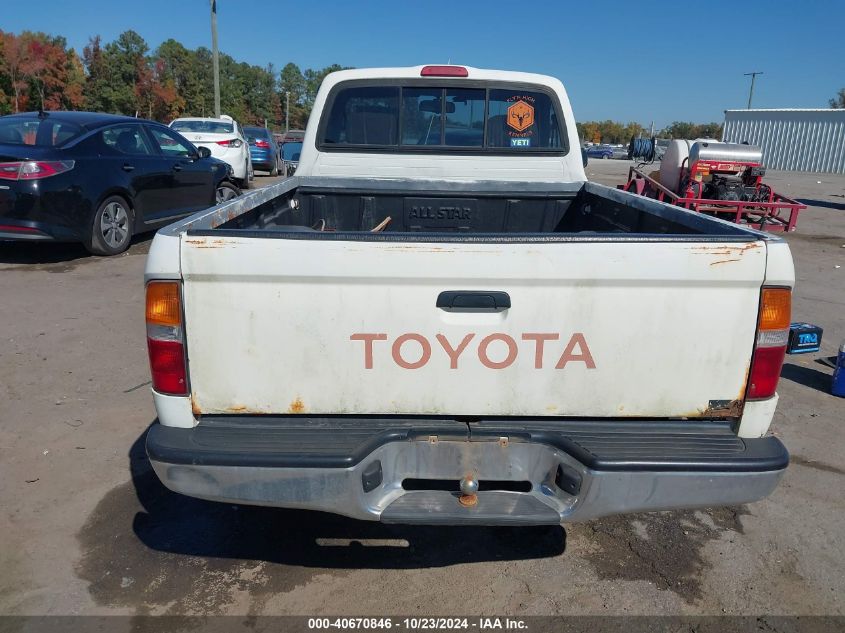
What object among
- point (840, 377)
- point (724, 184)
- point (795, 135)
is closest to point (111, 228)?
point (840, 377)

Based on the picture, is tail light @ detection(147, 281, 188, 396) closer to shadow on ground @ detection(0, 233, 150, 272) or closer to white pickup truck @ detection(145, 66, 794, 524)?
white pickup truck @ detection(145, 66, 794, 524)

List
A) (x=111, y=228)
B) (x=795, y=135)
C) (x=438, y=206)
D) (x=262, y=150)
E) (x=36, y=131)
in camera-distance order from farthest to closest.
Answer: (x=795, y=135) < (x=262, y=150) < (x=111, y=228) < (x=36, y=131) < (x=438, y=206)

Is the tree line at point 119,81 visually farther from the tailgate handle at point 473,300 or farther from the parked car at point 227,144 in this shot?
the tailgate handle at point 473,300

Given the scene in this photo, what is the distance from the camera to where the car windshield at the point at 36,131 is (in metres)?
7.29

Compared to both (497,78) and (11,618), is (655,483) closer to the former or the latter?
(11,618)

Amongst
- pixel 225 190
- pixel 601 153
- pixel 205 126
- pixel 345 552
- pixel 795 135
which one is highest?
pixel 795 135

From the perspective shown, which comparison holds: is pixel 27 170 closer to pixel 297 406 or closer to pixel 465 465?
pixel 297 406

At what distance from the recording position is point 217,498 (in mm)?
2207

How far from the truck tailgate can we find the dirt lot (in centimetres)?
86

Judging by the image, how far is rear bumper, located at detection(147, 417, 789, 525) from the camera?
214 centimetres

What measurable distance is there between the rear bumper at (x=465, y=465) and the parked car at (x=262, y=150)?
18.8 meters

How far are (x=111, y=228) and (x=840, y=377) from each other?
7.94m

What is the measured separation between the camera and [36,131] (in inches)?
290

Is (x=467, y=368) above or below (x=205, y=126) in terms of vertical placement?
below
